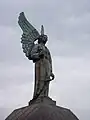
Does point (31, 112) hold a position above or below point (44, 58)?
below

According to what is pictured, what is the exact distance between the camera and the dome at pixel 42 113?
707 inches

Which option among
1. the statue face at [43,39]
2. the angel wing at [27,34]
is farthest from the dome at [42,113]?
the statue face at [43,39]

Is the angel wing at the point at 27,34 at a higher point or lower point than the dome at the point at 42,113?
higher

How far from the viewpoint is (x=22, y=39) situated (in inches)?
856

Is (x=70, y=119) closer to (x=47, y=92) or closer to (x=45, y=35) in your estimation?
(x=47, y=92)

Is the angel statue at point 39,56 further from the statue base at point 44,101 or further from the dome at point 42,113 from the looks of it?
the dome at point 42,113

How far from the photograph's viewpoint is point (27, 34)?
21.8 meters

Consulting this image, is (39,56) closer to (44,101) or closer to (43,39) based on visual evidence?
(43,39)

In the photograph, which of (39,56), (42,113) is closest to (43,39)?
(39,56)

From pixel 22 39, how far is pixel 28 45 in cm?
53

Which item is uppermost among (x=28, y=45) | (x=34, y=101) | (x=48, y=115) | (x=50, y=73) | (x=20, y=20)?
(x=20, y=20)

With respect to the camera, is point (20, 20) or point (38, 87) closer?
point (38, 87)

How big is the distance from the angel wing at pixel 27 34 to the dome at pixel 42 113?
11.4 ft

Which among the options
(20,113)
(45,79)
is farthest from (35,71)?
(20,113)
